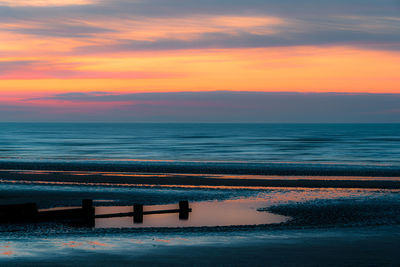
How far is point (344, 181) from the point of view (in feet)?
129

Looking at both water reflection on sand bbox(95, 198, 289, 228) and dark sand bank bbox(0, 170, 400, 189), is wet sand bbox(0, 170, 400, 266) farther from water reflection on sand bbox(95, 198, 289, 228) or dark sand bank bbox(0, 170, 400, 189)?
dark sand bank bbox(0, 170, 400, 189)

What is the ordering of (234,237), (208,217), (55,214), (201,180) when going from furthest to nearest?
(201,180), (208,217), (55,214), (234,237)

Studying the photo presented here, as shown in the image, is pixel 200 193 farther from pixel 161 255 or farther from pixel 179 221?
pixel 161 255

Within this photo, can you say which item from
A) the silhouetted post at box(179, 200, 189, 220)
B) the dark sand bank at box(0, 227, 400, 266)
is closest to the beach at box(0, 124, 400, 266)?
the dark sand bank at box(0, 227, 400, 266)

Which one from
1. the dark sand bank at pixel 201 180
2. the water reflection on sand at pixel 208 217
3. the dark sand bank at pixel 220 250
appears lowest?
the dark sand bank at pixel 220 250

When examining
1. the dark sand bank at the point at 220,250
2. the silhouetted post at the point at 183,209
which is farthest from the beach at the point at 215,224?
the silhouetted post at the point at 183,209

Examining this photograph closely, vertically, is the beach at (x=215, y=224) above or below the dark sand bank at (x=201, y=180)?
below

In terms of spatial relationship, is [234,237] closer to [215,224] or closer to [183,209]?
[215,224]

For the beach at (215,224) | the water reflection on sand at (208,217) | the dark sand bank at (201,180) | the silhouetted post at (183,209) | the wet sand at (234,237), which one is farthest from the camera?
the dark sand bank at (201,180)

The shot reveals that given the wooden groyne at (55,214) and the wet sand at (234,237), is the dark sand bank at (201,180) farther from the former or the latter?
the wooden groyne at (55,214)

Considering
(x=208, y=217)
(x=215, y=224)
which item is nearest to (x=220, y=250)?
(x=215, y=224)

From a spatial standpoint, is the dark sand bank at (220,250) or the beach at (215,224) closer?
the dark sand bank at (220,250)

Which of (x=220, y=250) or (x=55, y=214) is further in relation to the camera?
(x=55, y=214)

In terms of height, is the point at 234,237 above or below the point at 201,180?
below
